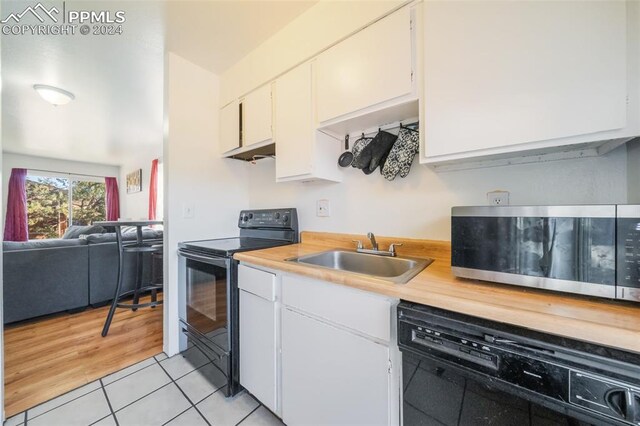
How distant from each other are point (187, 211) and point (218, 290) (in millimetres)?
783

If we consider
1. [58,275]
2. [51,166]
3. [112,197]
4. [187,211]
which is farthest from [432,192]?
[51,166]

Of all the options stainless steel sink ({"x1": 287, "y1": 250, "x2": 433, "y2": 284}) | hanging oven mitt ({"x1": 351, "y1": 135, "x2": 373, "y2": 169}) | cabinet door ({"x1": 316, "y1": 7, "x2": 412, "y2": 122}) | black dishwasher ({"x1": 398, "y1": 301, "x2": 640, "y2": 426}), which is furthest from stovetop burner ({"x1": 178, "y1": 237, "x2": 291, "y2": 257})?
black dishwasher ({"x1": 398, "y1": 301, "x2": 640, "y2": 426})

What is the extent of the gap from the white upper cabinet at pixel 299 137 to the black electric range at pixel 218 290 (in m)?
0.42

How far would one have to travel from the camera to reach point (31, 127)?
3.57 meters

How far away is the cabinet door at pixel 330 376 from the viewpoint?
0.85 metres

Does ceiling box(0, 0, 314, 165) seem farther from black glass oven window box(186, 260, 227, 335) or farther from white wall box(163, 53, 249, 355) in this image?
black glass oven window box(186, 260, 227, 335)

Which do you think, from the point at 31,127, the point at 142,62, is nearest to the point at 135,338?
the point at 142,62

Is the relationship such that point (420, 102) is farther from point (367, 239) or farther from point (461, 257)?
point (367, 239)

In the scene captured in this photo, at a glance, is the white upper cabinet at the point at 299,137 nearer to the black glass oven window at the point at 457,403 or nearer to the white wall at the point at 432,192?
the white wall at the point at 432,192

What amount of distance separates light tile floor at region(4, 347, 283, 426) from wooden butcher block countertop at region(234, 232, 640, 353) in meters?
0.96

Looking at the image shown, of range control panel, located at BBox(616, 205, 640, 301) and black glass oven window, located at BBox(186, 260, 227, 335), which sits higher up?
range control panel, located at BBox(616, 205, 640, 301)

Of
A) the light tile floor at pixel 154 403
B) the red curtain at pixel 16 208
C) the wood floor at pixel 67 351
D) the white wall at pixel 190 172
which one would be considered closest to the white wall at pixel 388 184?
the white wall at pixel 190 172

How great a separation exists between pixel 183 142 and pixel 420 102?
172 cm

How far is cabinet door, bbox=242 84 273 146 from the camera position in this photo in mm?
1665
